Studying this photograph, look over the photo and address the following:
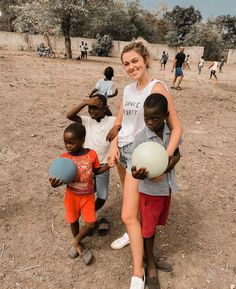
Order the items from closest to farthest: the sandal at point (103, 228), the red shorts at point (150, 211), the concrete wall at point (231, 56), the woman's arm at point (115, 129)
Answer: the red shorts at point (150, 211) < the woman's arm at point (115, 129) < the sandal at point (103, 228) < the concrete wall at point (231, 56)

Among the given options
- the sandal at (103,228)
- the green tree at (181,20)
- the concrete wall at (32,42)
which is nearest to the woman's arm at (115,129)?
the sandal at (103,228)

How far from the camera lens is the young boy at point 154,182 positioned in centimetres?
239

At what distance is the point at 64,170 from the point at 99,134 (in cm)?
79

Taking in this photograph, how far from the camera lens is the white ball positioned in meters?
2.20

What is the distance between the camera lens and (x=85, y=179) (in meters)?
2.86

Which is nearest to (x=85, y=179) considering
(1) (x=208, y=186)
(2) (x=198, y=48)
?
(1) (x=208, y=186)

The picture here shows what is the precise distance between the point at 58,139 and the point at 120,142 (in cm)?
356

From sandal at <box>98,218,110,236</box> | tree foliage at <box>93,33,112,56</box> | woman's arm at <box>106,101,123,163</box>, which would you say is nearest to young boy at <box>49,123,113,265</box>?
woman's arm at <box>106,101,123,163</box>

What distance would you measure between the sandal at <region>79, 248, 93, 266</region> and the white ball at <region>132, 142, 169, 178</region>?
50.7 inches

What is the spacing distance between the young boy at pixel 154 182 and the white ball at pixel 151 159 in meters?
0.19

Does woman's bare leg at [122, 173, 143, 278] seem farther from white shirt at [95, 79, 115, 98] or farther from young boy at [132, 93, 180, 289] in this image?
white shirt at [95, 79, 115, 98]

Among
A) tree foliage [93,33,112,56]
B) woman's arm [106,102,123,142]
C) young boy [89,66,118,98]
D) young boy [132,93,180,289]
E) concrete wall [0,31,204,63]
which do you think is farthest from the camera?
tree foliage [93,33,112,56]

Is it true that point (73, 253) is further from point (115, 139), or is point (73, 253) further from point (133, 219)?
point (115, 139)

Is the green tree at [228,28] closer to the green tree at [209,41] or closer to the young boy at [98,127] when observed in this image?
the green tree at [209,41]
